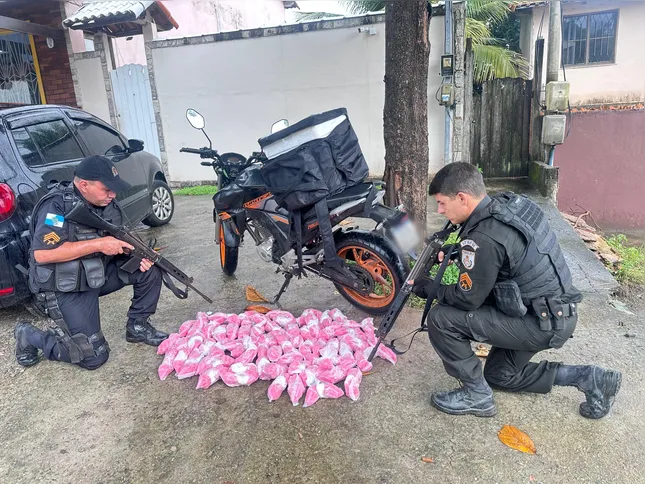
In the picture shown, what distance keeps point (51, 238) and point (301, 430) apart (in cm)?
188

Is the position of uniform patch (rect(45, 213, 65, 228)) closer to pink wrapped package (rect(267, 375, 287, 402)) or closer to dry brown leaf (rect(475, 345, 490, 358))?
pink wrapped package (rect(267, 375, 287, 402))

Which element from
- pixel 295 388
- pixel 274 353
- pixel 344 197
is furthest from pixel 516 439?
pixel 344 197

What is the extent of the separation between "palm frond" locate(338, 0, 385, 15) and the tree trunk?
1039 cm

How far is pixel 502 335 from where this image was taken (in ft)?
7.78

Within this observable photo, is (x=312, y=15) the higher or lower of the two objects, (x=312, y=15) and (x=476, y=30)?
the higher

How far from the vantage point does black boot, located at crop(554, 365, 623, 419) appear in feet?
7.90

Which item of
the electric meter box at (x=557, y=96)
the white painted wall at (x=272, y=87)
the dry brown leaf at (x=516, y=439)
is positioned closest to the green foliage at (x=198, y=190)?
the white painted wall at (x=272, y=87)

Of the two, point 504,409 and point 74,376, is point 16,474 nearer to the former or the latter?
point 74,376

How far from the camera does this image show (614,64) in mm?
12609

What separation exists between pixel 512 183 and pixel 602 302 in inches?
188

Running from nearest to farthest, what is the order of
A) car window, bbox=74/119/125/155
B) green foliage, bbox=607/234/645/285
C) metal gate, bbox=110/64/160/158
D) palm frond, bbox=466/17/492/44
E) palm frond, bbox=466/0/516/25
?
1. green foliage, bbox=607/234/645/285
2. car window, bbox=74/119/125/155
3. metal gate, bbox=110/64/160/158
4. palm frond, bbox=466/17/492/44
5. palm frond, bbox=466/0/516/25

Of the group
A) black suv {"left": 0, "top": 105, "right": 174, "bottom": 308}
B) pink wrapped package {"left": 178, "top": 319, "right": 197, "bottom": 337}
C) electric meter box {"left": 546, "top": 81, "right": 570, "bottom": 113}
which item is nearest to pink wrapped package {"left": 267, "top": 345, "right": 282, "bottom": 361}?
pink wrapped package {"left": 178, "top": 319, "right": 197, "bottom": 337}

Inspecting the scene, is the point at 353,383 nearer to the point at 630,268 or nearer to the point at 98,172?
the point at 98,172

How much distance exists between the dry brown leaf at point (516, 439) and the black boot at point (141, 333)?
2348 mm
